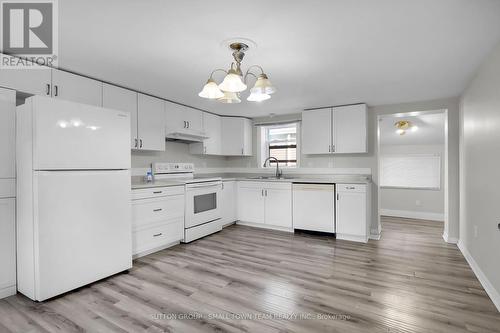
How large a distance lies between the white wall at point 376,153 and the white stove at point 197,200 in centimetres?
146

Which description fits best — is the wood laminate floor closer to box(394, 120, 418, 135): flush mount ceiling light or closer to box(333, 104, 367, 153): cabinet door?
box(333, 104, 367, 153): cabinet door

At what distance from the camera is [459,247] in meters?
3.61

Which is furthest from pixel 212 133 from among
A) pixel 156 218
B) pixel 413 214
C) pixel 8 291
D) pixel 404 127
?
pixel 413 214

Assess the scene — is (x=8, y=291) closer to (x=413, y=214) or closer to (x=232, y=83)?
(x=232, y=83)

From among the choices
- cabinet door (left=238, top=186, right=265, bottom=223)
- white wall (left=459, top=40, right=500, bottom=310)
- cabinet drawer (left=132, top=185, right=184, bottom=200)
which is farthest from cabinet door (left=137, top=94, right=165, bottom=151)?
white wall (left=459, top=40, right=500, bottom=310)

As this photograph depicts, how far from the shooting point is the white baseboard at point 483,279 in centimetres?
213

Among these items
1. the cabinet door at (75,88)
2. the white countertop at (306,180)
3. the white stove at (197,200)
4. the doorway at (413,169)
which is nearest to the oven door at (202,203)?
the white stove at (197,200)

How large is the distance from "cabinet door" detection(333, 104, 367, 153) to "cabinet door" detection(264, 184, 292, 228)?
114 centimetres

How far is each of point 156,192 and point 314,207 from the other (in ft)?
7.97

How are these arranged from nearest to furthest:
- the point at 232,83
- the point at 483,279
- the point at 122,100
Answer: the point at 232,83 < the point at 483,279 < the point at 122,100

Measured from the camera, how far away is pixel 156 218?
11.1ft

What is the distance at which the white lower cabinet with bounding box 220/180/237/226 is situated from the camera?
464cm

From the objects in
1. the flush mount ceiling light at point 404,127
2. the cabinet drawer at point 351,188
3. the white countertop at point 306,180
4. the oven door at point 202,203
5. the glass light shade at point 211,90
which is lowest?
the oven door at point 202,203

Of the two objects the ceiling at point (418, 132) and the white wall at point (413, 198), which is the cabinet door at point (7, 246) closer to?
the ceiling at point (418, 132)
